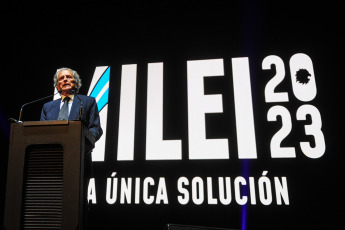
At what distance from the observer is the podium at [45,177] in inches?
43.2

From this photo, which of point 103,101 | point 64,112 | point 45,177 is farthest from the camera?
point 103,101

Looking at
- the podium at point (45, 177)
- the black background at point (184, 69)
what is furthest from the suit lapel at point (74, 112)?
the black background at point (184, 69)

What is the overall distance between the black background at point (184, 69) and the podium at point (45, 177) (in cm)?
154

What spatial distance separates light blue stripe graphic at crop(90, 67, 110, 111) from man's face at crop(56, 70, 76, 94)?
115 cm

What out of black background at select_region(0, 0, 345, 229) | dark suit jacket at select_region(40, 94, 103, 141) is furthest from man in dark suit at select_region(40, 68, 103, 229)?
black background at select_region(0, 0, 345, 229)

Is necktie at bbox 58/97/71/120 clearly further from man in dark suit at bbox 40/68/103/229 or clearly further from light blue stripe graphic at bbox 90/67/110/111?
light blue stripe graphic at bbox 90/67/110/111

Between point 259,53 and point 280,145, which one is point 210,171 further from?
point 259,53

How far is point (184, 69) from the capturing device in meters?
2.96

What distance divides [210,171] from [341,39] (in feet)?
6.11

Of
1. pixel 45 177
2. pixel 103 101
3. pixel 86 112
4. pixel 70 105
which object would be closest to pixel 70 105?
pixel 70 105

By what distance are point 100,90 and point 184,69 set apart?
914 millimetres

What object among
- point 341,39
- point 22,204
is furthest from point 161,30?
point 22,204

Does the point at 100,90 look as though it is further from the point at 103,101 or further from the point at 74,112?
the point at 74,112

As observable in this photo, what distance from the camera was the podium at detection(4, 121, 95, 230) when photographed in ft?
3.60
